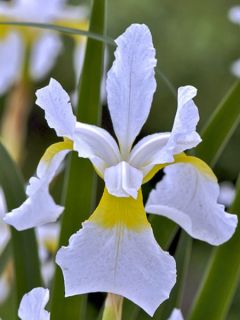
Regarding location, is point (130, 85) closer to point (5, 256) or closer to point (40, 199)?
point (40, 199)

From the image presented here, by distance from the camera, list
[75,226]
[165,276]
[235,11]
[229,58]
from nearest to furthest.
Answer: [165,276] → [75,226] → [235,11] → [229,58]

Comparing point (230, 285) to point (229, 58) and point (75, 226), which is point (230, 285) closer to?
point (75, 226)

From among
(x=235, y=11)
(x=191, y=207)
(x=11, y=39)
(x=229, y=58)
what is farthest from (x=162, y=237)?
(x=229, y=58)

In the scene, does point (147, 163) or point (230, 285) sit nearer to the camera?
point (147, 163)

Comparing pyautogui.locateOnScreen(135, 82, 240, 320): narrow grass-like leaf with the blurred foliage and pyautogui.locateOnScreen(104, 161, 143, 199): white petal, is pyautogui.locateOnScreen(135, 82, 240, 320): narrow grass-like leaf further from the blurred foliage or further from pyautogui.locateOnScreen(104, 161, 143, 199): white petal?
the blurred foliage

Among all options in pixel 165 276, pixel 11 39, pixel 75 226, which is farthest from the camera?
pixel 11 39

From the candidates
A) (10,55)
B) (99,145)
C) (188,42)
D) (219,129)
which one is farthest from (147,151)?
(188,42)
